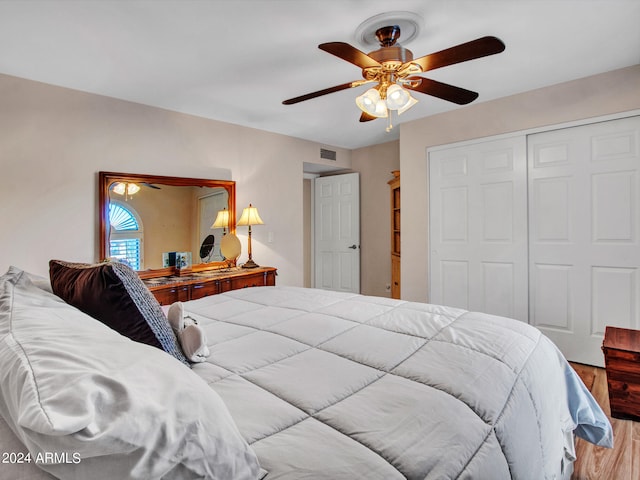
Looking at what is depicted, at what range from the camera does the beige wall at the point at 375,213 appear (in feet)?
16.5

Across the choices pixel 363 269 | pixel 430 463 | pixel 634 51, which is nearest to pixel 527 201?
pixel 634 51

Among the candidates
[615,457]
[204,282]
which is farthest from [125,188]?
[615,457]

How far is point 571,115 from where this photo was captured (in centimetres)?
305

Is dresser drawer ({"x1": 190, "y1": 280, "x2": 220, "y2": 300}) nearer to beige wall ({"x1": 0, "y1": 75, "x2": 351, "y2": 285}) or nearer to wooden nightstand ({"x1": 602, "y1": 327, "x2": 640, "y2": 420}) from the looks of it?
beige wall ({"x1": 0, "y1": 75, "x2": 351, "y2": 285})

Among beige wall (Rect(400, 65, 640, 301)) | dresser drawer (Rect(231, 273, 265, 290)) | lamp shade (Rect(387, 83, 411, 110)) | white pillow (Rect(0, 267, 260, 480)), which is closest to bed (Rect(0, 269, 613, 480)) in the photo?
white pillow (Rect(0, 267, 260, 480))

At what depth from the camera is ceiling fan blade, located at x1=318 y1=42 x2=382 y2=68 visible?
167cm

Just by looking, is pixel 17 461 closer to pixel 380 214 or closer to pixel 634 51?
pixel 634 51

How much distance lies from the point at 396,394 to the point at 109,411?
703 millimetres

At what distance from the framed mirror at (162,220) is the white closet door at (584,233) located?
3.09 meters

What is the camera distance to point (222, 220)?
3918 millimetres

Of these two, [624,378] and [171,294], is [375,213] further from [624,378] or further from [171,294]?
[624,378]

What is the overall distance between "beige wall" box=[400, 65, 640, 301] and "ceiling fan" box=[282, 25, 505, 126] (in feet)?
4.69

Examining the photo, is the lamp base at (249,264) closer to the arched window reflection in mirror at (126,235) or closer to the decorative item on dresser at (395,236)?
the arched window reflection in mirror at (126,235)

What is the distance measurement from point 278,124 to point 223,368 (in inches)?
134
